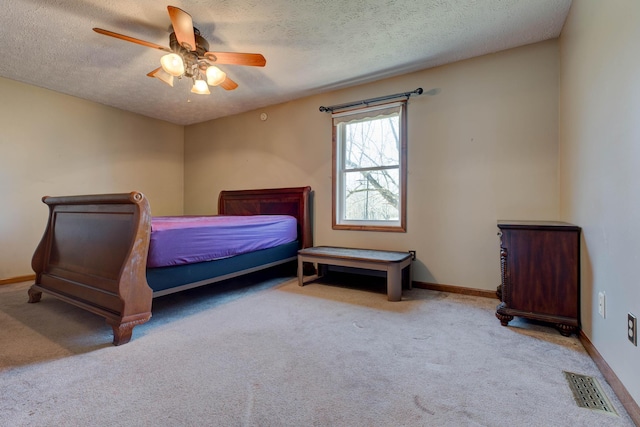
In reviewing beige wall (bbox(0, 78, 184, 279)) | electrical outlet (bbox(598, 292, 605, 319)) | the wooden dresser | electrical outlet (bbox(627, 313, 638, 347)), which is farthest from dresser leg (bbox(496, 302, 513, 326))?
beige wall (bbox(0, 78, 184, 279))

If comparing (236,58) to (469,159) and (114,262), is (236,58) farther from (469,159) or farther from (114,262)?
(469,159)

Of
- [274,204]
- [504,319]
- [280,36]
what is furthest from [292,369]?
[274,204]

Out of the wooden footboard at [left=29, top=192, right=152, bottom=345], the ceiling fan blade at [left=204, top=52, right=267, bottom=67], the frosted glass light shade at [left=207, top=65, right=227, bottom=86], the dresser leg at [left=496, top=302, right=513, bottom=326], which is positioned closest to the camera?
the wooden footboard at [left=29, top=192, right=152, bottom=345]

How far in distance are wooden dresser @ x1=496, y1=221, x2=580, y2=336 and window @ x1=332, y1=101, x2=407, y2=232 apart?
50.4 inches

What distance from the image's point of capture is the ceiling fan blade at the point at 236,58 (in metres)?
2.39

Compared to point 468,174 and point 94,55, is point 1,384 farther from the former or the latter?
point 468,174

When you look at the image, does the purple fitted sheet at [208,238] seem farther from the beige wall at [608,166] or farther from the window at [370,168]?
the beige wall at [608,166]

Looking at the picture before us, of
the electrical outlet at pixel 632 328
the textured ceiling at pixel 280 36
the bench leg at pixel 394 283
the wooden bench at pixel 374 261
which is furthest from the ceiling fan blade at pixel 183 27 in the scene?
the electrical outlet at pixel 632 328

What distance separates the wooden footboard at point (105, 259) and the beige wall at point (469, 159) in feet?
7.80

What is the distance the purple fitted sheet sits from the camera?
2125mm

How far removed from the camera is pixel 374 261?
2.78 metres

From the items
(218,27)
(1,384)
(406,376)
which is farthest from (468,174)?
(1,384)

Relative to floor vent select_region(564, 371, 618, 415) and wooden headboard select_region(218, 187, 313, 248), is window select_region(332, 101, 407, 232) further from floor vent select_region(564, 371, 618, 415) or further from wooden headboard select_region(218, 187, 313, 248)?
floor vent select_region(564, 371, 618, 415)

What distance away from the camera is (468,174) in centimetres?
295
